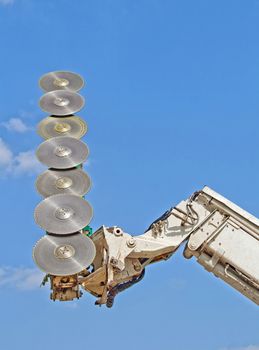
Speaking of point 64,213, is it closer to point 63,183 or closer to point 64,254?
point 64,254

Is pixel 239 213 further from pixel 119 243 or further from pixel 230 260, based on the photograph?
pixel 119 243

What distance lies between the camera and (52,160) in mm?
15117

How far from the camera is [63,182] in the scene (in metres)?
14.5

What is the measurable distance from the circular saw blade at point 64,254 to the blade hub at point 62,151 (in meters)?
2.76

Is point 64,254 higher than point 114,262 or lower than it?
higher

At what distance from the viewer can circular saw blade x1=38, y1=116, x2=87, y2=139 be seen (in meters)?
16.3

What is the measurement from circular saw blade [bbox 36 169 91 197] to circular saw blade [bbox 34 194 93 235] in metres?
0.59

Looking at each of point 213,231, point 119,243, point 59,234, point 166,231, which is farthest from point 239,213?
point 59,234

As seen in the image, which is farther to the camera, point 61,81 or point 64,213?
point 61,81

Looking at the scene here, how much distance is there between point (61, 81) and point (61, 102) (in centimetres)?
114

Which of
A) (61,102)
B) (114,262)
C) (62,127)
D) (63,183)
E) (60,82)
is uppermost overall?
(60,82)

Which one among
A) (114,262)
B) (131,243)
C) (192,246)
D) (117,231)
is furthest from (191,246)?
(114,262)

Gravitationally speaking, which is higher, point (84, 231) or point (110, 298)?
point (84, 231)

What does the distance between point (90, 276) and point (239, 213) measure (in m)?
3.35
